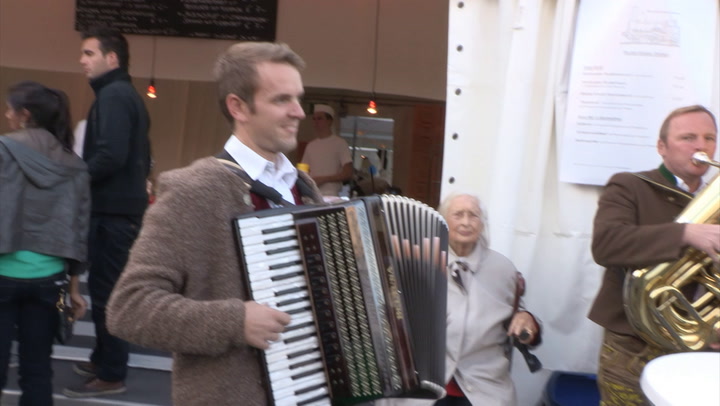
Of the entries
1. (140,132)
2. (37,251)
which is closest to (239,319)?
(37,251)

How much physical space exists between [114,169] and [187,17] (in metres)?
3.00

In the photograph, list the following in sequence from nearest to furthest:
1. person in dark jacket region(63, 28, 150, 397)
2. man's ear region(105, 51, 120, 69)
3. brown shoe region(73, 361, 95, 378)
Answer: person in dark jacket region(63, 28, 150, 397)
man's ear region(105, 51, 120, 69)
brown shoe region(73, 361, 95, 378)

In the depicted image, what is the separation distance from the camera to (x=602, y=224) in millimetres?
3227

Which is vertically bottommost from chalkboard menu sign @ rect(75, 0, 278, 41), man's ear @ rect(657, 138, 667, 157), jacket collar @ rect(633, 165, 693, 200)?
→ jacket collar @ rect(633, 165, 693, 200)

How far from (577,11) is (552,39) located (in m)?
0.15

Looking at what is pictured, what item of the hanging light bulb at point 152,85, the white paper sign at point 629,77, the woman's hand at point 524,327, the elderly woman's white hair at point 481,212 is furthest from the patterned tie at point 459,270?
the hanging light bulb at point 152,85

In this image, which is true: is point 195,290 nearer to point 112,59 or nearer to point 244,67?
point 244,67

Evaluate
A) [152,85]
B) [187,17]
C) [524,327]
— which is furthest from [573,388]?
[152,85]

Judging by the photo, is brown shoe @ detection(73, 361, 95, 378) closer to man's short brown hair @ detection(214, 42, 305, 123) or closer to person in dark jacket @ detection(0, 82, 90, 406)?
person in dark jacket @ detection(0, 82, 90, 406)

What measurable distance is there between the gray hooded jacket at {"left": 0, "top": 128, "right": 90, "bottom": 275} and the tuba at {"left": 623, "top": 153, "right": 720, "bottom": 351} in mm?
2234

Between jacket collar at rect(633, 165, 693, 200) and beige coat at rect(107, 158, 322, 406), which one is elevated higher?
jacket collar at rect(633, 165, 693, 200)

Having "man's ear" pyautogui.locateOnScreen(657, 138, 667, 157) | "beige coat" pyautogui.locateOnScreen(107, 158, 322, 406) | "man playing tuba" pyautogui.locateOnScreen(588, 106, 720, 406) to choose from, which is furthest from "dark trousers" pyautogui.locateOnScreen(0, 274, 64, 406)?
"man's ear" pyautogui.locateOnScreen(657, 138, 667, 157)

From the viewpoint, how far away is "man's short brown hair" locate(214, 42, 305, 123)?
82.2 inches

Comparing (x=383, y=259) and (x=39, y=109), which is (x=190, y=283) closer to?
(x=383, y=259)
